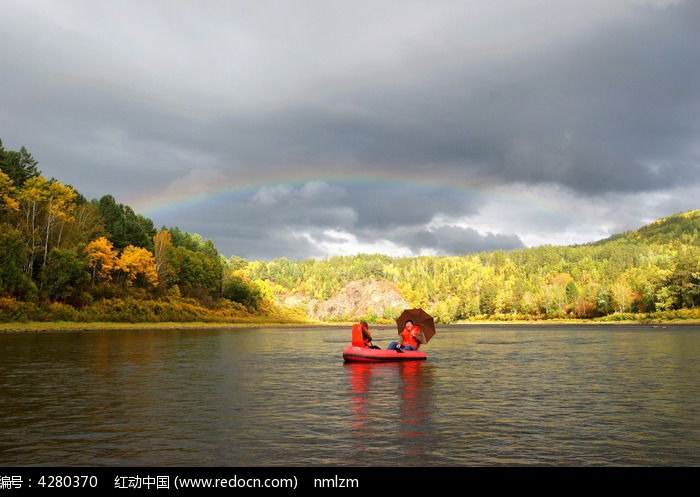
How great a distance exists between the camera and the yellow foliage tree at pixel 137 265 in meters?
138

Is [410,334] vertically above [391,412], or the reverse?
[410,334]

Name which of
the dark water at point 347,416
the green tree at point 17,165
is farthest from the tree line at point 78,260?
the dark water at point 347,416

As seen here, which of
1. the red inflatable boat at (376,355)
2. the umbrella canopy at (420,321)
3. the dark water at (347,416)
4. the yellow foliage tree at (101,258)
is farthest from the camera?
the yellow foliage tree at (101,258)

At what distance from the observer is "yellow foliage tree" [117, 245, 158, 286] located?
451ft

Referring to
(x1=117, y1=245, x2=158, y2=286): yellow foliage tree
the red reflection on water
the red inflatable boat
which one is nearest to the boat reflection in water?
the red reflection on water

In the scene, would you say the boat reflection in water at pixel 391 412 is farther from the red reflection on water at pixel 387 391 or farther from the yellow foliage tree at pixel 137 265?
the yellow foliage tree at pixel 137 265

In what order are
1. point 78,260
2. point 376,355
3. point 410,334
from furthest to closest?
1. point 78,260
2. point 410,334
3. point 376,355

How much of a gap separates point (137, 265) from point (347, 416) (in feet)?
425

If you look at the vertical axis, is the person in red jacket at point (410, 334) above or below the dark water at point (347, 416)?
above

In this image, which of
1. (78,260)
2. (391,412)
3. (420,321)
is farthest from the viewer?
(78,260)

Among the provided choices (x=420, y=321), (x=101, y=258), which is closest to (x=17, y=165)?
(x=101, y=258)

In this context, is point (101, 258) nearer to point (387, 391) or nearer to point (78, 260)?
point (78, 260)

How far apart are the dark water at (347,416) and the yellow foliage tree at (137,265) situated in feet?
333

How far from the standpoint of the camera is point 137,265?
139625 millimetres
